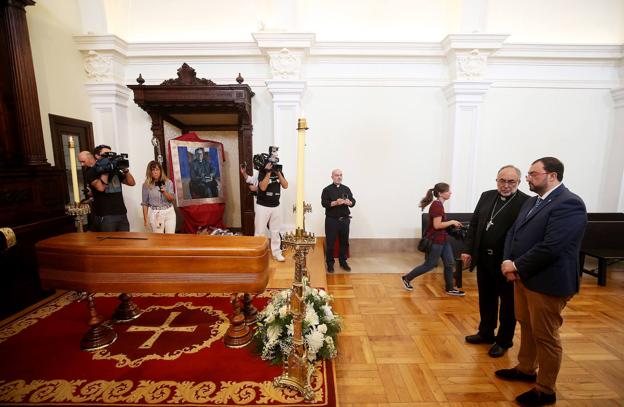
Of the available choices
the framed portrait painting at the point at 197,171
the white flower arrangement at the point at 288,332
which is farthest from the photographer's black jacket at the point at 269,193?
the white flower arrangement at the point at 288,332

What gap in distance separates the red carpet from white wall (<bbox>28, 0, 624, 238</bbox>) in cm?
285

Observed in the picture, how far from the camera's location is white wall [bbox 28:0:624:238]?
524 cm

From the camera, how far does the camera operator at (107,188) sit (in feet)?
11.0

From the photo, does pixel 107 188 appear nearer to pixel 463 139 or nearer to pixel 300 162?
pixel 300 162

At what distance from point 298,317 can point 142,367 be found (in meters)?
1.52

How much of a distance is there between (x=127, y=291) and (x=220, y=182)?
352cm

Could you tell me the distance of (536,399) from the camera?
2.06m

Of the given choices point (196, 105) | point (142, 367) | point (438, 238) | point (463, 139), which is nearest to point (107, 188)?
point (196, 105)

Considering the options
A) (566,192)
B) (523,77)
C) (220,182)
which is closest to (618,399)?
(566,192)

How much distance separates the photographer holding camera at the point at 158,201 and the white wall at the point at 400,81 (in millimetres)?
1837

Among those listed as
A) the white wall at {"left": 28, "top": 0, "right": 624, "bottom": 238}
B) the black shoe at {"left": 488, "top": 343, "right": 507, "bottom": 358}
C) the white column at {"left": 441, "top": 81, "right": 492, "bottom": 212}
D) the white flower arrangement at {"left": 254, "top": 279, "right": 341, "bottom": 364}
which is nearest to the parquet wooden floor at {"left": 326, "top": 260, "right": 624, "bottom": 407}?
the black shoe at {"left": 488, "top": 343, "right": 507, "bottom": 358}

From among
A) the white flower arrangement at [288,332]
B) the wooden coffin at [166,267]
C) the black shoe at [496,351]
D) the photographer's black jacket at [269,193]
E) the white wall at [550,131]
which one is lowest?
the black shoe at [496,351]

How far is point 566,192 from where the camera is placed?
198 cm

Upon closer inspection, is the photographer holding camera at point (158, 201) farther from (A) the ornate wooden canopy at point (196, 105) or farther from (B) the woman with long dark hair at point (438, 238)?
(B) the woman with long dark hair at point (438, 238)
